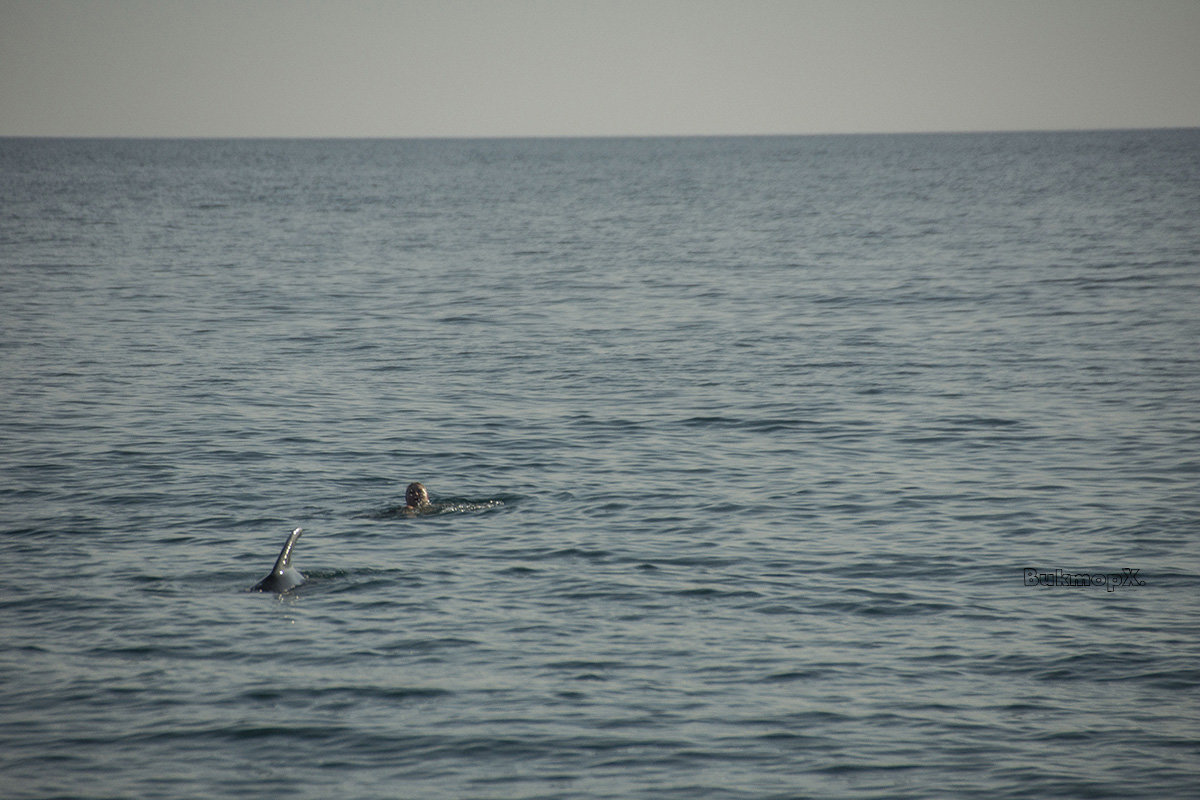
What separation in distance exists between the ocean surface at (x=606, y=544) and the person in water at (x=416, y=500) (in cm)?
17

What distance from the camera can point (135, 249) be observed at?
6397 cm

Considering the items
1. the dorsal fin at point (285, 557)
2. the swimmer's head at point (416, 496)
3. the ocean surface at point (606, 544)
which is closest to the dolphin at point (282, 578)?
the dorsal fin at point (285, 557)

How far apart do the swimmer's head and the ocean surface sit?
0.25 m

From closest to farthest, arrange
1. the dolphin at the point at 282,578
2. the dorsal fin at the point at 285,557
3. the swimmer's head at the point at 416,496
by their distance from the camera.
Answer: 1. the dorsal fin at the point at 285,557
2. the dolphin at the point at 282,578
3. the swimmer's head at the point at 416,496

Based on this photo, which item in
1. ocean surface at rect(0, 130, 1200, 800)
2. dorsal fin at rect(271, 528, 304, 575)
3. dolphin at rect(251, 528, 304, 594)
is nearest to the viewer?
ocean surface at rect(0, 130, 1200, 800)

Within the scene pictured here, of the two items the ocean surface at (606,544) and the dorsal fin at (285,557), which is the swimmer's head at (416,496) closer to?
the ocean surface at (606,544)

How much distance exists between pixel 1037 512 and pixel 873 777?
958cm

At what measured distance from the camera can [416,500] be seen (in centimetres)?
2017

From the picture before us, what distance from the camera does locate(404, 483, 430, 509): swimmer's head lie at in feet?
65.9

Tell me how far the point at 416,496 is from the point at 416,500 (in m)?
0.07

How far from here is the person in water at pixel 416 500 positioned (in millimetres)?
20094

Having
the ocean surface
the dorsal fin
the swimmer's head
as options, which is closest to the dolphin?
the dorsal fin

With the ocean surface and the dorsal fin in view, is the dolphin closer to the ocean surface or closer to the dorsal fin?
the dorsal fin

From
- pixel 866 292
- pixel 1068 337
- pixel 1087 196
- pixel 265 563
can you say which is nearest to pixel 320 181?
pixel 1087 196
